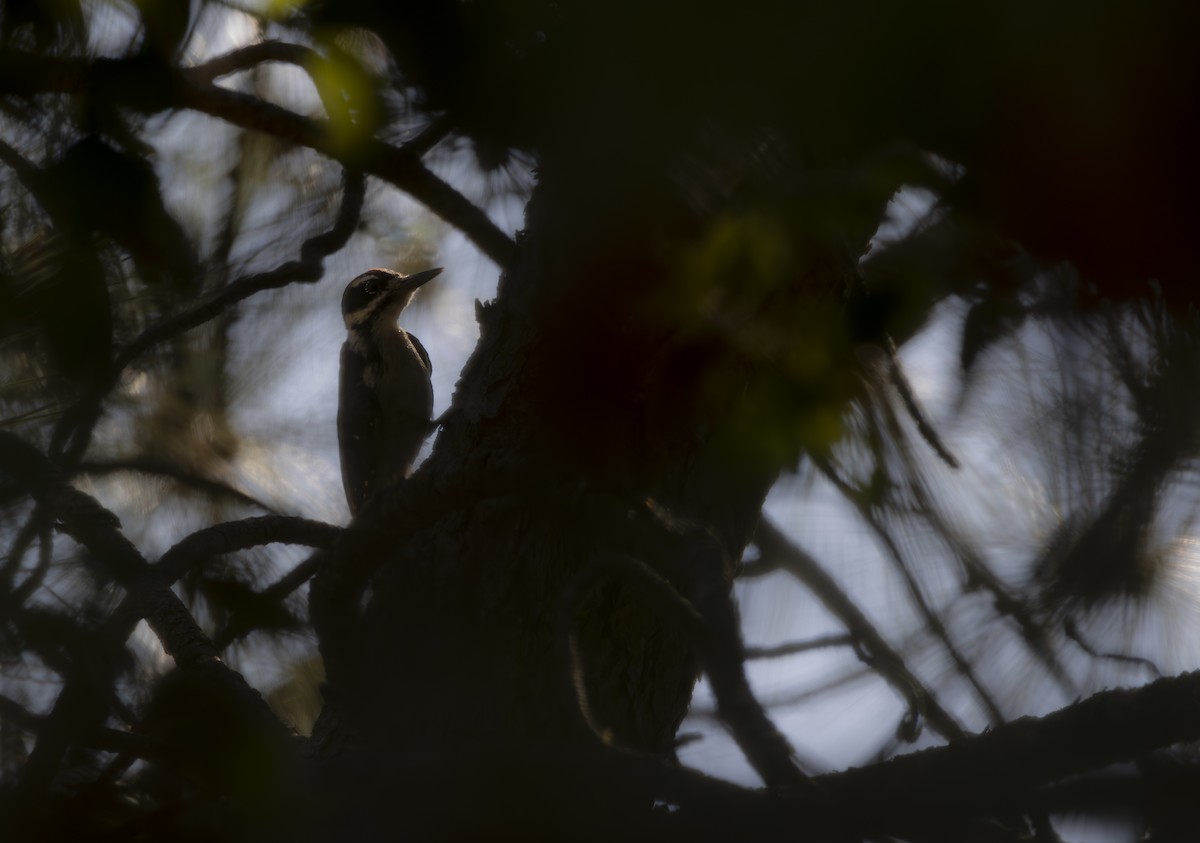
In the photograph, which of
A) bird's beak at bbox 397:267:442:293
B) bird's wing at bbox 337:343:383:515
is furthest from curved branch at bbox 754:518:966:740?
bird's wing at bbox 337:343:383:515

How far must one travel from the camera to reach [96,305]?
187 cm

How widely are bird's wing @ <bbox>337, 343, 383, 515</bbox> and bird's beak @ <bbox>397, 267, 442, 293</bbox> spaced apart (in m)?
0.50

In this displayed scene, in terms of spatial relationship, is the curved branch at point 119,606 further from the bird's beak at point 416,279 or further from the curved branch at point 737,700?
the bird's beak at point 416,279

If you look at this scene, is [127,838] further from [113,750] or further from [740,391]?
[740,391]

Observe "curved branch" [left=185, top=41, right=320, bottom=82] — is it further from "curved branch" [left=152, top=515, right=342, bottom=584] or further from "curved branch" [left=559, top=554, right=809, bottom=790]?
"curved branch" [left=559, top=554, right=809, bottom=790]

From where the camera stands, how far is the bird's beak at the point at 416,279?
395 cm

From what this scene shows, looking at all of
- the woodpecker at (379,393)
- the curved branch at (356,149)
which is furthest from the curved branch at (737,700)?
the woodpecker at (379,393)

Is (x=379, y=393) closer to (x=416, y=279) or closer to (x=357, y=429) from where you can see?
(x=357, y=429)

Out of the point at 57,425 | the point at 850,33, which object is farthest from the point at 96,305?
the point at 850,33

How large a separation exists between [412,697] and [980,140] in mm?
1574

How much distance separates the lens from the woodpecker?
432cm

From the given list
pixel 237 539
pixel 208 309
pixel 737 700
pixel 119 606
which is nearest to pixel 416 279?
pixel 208 309

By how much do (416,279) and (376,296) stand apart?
44 cm

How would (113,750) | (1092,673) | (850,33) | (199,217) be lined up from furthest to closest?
(199,217), (113,750), (1092,673), (850,33)
